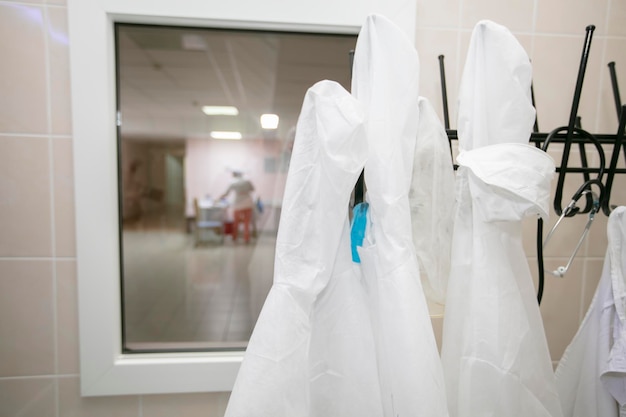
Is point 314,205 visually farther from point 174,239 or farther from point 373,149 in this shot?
point 174,239

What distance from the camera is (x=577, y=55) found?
2.51 ft

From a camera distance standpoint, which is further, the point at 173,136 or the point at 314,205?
the point at 173,136

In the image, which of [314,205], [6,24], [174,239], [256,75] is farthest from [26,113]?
[174,239]

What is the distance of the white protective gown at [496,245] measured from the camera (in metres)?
0.48

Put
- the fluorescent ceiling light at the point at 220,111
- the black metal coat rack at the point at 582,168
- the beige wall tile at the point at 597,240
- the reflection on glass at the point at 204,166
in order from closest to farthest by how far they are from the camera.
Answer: the black metal coat rack at the point at 582,168 < the beige wall tile at the point at 597,240 < the reflection on glass at the point at 204,166 < the fluorescent ceiling light at the point at 220,111

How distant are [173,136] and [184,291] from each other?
13.9 feet

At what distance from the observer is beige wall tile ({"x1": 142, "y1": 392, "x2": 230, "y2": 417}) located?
2.48 ft

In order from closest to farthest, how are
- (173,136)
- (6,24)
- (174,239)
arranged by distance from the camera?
(6,24) < (174,239) < (173,136)

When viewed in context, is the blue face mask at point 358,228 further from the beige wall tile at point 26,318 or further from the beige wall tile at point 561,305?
the beige wall tile at point 26,318

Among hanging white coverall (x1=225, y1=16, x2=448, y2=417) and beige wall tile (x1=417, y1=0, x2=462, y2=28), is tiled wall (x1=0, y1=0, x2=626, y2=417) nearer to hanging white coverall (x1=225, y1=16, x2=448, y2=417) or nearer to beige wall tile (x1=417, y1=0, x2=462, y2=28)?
beige wall tile (x1=417, y1=0, x2=462, y2=28)

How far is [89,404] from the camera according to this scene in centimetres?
75

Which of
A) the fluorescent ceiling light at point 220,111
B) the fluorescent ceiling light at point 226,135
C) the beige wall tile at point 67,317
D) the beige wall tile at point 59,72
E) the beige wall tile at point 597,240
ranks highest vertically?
the fluorescent ceiling light at point 220,111

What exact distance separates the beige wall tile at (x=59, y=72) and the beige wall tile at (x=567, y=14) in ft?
3.50

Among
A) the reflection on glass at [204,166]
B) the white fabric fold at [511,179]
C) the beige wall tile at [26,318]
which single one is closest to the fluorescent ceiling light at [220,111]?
the reflection on glass at [204,166]
